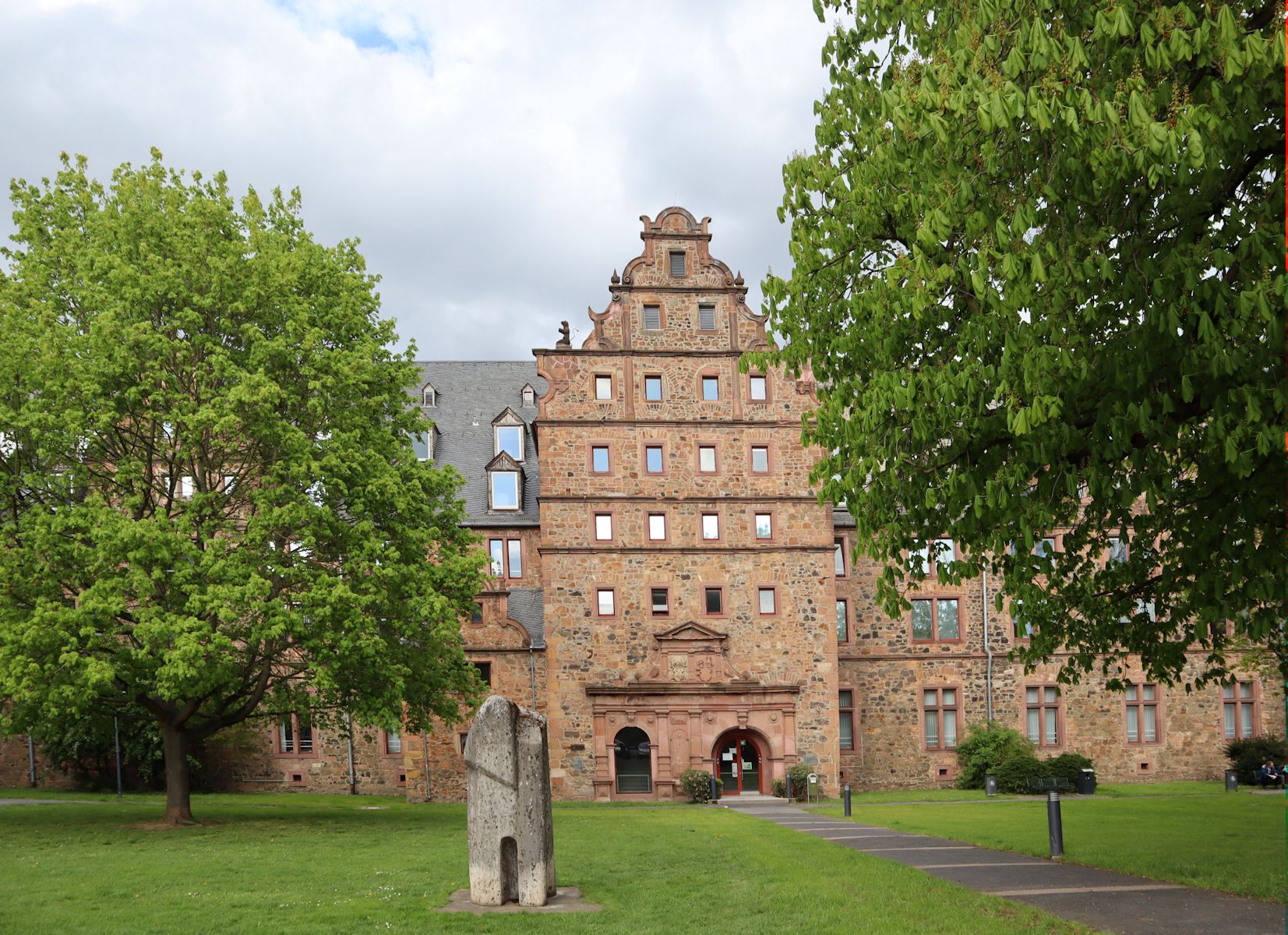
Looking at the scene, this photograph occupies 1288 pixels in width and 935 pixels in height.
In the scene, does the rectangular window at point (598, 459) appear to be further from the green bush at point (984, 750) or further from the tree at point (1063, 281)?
the tree at point (1063, 281)

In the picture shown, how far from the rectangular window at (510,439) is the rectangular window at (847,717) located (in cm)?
1422

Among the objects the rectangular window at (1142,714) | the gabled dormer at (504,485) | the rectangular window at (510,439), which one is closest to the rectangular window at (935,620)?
the rectangular window at (1142,714)

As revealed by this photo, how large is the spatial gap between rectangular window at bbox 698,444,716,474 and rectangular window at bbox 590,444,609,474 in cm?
293

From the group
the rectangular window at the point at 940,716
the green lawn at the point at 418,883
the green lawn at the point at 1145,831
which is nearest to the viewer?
the green lawn at the point at 418,883

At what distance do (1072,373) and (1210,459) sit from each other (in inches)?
75.2

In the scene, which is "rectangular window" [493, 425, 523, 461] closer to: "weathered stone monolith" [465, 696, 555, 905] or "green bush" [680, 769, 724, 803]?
"green bush" [680, 769, 724, 803]

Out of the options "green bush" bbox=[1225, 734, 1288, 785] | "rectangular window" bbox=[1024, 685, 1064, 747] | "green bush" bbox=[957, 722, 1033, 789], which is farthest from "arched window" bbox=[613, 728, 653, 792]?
"green bush" bbox=[1225, 734, 1288, 785]

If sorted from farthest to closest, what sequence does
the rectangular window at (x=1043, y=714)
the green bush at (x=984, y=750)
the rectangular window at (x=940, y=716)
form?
the rectangular window at (x=1043, y=714) < the rectangular window at (x=940, y=716) < the green bush at (x=984, y=750)

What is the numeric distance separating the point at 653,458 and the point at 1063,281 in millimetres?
27482

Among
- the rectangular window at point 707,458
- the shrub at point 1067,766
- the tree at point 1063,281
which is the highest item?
the rectangular window at point 707,458

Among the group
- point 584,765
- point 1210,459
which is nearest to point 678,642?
point 584,765

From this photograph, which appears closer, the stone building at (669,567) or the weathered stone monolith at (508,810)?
the weathered stone monolith at (508,810)

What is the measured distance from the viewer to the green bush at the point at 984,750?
39.0 meters

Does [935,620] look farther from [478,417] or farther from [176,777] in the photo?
[176,777]
